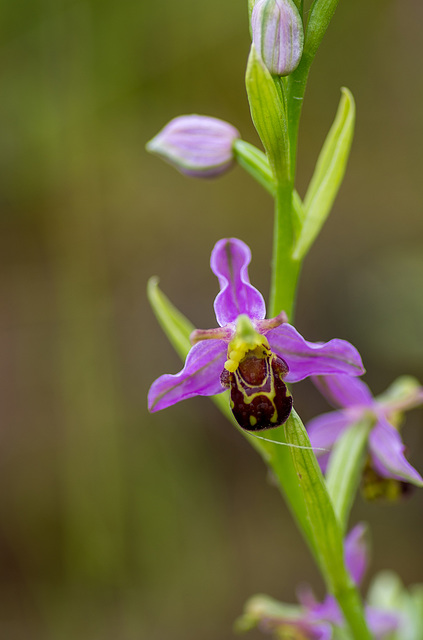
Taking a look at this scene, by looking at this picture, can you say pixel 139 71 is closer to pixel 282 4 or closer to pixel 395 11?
pixel 395 11

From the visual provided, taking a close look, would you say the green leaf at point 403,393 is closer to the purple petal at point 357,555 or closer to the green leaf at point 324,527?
the purple petal at point 357,555

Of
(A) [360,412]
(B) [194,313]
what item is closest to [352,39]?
(B) [194,313]

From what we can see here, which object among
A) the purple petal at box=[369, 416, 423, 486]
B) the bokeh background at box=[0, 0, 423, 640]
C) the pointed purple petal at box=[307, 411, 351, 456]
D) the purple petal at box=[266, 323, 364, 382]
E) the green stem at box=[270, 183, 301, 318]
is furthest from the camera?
the bokeh background at box=[0, 0, 423, 640]

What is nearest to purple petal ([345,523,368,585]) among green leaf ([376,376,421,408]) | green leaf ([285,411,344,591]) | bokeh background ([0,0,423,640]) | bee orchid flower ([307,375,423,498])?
bee orchid flower ([307,375,423,498])

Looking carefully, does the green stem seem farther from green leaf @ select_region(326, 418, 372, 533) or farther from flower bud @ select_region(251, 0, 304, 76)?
green leaf @ select_region(326, 418, 372, 533)

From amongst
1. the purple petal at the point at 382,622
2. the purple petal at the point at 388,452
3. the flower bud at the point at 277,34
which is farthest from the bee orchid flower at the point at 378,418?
the flower bud at the point at 277,34
